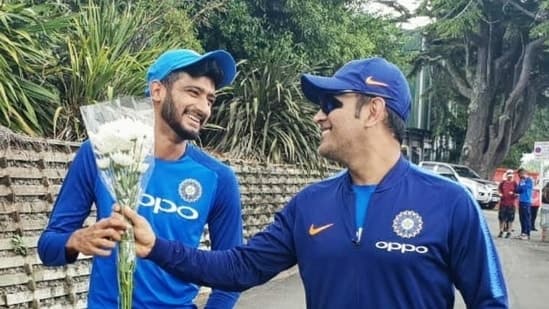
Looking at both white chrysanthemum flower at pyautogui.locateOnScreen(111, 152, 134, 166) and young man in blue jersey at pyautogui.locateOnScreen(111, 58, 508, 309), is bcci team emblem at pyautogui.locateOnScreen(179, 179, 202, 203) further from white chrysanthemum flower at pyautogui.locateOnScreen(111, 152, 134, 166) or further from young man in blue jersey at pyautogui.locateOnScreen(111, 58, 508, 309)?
white chrysanthemum flower at pyautogui.locateOnScreen(111, 152, 134, 166)

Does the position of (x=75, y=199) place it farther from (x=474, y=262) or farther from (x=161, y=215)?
(x=474, y=262)

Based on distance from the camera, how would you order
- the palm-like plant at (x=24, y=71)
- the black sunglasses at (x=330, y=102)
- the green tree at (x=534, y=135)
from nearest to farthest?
1. the black sunglasses at (x=330, y=102)
2. the palm-like plant at (x=24, y=71)
3. the green tree at (x=534, y=135)

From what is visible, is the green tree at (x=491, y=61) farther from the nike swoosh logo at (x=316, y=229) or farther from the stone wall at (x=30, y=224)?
the nike swoosh logo at (x=316, y=229)

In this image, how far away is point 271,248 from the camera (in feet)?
10.2

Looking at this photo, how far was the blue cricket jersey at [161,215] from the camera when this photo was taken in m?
3.20

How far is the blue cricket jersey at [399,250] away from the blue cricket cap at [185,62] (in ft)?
2.45

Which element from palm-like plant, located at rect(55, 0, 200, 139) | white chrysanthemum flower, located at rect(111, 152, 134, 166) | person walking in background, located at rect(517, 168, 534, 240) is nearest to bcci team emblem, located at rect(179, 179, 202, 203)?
white chrysanthemum flower, located at rect(111, 152, 134, 166)

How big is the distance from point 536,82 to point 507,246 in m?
21.0

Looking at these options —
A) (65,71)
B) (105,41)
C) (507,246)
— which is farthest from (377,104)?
(507,246)

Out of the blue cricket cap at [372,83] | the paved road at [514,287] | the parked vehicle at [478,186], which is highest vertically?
the blue cricket cap at [372,83]

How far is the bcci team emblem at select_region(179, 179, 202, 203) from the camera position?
10.8ft

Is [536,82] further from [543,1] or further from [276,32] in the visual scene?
[276,32]

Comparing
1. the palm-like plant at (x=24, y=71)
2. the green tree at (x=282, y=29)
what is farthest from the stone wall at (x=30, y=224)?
the green tree at (x=282, y=29)

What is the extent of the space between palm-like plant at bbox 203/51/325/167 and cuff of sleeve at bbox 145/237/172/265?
9.14 meters
